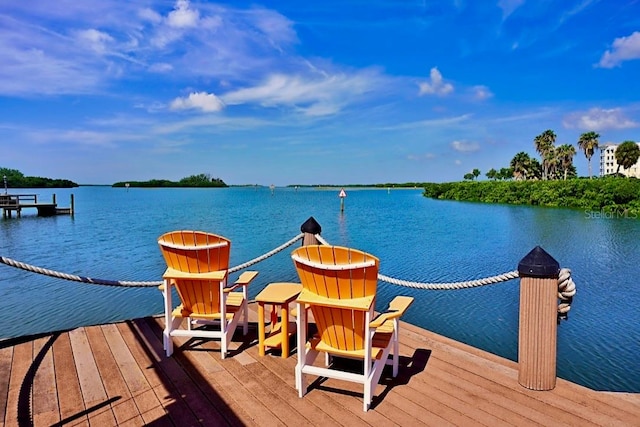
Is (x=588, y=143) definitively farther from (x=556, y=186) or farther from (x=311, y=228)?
(x=311, y=228)

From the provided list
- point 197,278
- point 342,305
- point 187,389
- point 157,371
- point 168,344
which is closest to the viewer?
point 342,305

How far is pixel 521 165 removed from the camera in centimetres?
6625

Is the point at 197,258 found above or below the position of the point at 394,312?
above

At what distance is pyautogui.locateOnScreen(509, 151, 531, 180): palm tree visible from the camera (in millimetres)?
65625

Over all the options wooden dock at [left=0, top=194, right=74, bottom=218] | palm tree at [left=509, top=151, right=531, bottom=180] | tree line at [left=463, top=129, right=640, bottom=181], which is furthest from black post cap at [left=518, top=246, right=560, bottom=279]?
palm tree at [left=509, top=151, right=531, bottom=180]

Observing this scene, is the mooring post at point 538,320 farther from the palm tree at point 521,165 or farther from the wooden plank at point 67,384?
the palm tree at point 521,165

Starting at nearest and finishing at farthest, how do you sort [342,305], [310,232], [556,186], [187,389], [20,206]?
[342,305] < [187,389] < [310,232] < [20,206] < [556,186]

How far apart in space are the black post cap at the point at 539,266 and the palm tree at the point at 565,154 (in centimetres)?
6320

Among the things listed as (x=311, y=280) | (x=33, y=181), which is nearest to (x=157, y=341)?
(x=311, y=280)

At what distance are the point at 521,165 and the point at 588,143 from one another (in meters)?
11.4

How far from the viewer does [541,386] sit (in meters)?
3.27

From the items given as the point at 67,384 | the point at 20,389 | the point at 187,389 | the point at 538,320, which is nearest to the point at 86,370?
the point at 67,384

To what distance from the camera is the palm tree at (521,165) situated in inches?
2584

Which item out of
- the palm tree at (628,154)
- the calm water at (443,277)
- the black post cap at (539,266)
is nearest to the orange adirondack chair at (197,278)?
the black post cap at (539,266)
